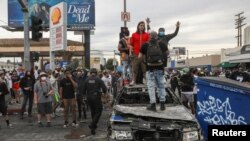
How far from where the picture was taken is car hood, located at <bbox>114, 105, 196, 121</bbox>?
27.8 ft

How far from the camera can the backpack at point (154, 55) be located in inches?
379

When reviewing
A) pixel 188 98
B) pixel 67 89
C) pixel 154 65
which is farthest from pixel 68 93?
pixel 154 65

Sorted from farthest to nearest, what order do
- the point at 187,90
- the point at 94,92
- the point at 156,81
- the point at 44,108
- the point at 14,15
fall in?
the point at 14,15 → the point at 187,90 → the point at 44,108 → the point at 94,92 → the point at 156,81

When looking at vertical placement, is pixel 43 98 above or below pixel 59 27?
below

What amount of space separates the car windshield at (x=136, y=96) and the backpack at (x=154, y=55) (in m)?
0.94

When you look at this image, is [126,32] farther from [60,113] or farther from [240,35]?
[240,35]

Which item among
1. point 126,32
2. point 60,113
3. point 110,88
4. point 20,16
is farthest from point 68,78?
point 20,16

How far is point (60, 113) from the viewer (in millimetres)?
18625

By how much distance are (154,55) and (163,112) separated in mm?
1329

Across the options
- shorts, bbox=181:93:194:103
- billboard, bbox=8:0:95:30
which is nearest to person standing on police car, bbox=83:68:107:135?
shorts, bbox=181:93:194:103

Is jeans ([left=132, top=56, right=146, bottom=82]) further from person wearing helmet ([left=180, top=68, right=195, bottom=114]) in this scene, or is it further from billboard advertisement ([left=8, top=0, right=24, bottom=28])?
billboard advertisement ([left=8, top=0, right=24, bottom=28])

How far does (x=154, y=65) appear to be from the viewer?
9703 millimetres

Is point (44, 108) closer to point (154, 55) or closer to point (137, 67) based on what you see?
point (137, 67)

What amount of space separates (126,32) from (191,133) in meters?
7.02
